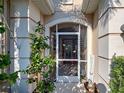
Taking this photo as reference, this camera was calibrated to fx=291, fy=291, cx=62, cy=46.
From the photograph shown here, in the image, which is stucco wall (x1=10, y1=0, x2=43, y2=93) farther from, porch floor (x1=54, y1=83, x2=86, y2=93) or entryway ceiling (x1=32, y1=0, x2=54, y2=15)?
porch floor (x1=54, y1=83, x2=86, y2=93)

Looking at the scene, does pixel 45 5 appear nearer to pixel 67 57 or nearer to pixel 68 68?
pixel 67 57

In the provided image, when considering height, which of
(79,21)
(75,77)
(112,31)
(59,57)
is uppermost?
(79,21)

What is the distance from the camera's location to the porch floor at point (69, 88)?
39.5ft

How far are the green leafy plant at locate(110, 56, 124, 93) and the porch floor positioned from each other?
5.56 meters

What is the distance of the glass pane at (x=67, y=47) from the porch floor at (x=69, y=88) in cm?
124

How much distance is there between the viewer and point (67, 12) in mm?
12445

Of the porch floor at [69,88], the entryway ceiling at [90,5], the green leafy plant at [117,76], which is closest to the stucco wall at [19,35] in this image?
the entryway ceiling at [90,5]

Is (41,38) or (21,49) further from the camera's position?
(21,49)

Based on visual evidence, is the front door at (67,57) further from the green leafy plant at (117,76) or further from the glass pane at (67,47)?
the green leafy plant at (117,76)

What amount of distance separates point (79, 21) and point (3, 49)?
509cm

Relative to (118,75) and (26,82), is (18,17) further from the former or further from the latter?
(118,75)

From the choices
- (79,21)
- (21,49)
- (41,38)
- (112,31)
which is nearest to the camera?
(112,31)

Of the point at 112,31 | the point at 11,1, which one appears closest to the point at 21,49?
the point at 11,1

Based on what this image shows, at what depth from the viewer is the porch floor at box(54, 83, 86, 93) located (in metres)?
12.0
